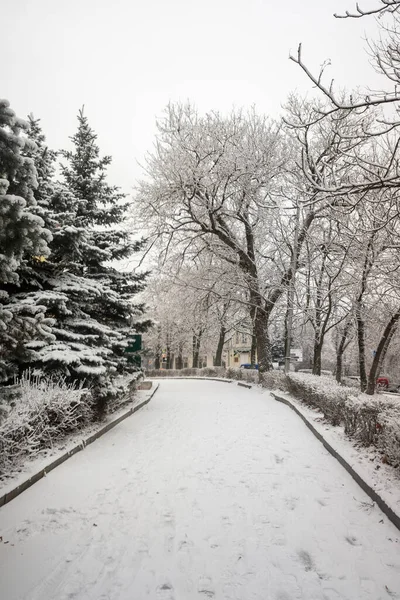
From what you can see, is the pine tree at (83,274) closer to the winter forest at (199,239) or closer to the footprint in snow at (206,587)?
the winter forest at (199,239)

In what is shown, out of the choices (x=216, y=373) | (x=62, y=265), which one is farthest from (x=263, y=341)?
(x=62, y=265)

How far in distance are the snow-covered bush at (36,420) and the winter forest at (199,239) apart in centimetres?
9

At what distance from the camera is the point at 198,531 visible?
3.91m

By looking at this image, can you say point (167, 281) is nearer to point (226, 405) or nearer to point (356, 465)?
point (226, 405)

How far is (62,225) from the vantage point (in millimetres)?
9008

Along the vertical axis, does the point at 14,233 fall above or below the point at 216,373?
above

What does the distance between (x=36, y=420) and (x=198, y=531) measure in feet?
11.5

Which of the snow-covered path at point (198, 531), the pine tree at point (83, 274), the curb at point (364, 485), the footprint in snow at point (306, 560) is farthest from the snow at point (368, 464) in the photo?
the pine tree at point (83, 274)

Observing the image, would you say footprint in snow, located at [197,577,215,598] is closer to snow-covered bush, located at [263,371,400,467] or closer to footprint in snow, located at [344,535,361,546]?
footprint in snow, located at [344,535,361,546]

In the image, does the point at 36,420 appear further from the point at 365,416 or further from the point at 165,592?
the point at 365,416

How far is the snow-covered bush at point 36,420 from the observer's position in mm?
5152

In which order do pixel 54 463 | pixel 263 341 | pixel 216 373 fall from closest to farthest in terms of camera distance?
pixel 54 463
pixel 263 341
pixel 216 373

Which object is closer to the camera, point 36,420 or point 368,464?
point 368,464

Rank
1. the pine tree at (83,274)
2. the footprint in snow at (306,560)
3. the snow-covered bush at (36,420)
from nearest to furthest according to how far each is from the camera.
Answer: the footprint in snow at (306,560) < the snow-covered bush at (36,420) < the pine tree at (83,274)
